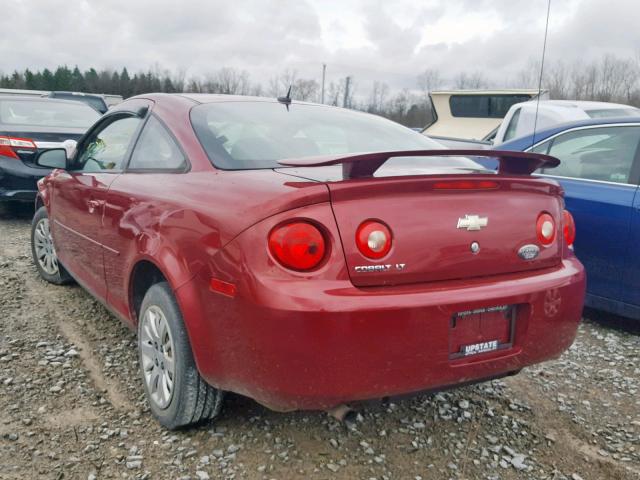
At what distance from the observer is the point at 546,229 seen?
8.16 feet

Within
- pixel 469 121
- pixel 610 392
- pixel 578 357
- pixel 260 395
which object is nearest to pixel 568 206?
pixel 578 357

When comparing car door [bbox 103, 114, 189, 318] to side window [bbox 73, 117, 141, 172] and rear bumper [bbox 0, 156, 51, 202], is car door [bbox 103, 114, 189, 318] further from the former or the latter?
rear bumper [bbox 0, 156, 51, 202]

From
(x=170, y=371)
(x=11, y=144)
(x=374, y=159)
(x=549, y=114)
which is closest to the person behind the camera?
(x=374, y=159)

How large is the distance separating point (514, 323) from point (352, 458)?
859 mm

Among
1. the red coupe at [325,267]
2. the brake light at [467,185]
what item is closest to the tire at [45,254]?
the red coupe at [325,267]

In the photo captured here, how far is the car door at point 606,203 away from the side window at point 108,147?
289cm

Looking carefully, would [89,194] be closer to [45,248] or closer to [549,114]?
[45,248]

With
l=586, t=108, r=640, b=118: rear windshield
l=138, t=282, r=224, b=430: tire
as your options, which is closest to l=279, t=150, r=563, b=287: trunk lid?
l=138, t=282, r=224, b=430: tire

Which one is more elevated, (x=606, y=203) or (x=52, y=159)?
(x=52, y=159)

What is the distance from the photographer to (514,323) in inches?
91.5

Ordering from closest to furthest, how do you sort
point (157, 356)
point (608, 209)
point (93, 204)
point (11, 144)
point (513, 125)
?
point (157, 356) < point (93, 204) < point (608, 209) < point (11, 144) < point (513, 125)

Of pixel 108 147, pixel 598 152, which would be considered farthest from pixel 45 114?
pixel 598 152

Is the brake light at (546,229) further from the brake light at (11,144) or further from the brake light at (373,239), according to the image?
the brake light at (11,144)

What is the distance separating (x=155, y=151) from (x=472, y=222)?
5.32ft
